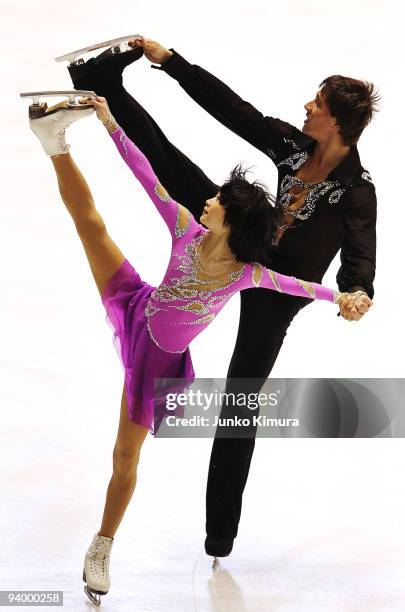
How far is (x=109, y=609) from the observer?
13.6 ft

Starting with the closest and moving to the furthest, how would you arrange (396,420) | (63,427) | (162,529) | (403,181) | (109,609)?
(109,609) < (162,529) < (63,427) < (396,420) < (403,181)

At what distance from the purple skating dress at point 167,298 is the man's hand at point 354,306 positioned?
2.3 inches

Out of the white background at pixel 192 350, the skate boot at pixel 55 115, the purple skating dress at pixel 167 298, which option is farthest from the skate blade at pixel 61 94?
the white background at pixel 192 350

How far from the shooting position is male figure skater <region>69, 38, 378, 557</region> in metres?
4.32

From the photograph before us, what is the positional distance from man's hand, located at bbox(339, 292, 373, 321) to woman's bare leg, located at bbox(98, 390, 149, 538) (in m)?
0.79

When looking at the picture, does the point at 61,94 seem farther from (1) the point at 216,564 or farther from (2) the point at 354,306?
(1) the point at 216,564

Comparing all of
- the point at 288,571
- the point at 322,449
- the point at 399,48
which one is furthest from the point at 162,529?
the point at 399,48

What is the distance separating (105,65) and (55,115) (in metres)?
0.43

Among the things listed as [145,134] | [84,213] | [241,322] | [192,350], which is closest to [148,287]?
[84,213]

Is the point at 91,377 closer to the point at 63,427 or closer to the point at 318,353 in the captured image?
the point at 63,427

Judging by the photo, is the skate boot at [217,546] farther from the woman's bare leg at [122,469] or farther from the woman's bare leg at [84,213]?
the woman's bare leg at [84,213]

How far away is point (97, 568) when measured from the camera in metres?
4.16

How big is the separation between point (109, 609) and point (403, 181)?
147 inches

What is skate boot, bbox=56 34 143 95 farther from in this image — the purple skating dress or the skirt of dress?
the skirt of dress
